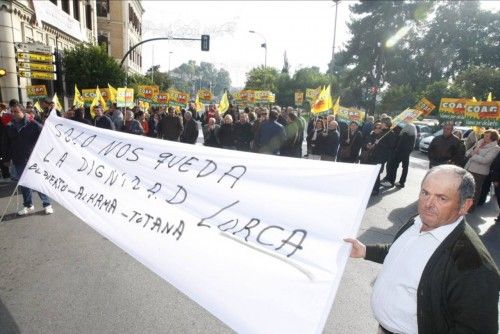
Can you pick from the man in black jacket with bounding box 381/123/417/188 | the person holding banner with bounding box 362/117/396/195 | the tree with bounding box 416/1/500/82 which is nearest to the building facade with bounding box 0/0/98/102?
the person holding banner with bounding box 362/117/396/195

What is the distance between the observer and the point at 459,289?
4.83 feet

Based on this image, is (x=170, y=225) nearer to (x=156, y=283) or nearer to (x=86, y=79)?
(x=156, y=283)

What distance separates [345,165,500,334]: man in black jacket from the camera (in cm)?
146

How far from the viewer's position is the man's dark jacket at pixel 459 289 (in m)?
1.45

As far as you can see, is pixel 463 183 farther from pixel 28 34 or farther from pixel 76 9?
pixel 76 9

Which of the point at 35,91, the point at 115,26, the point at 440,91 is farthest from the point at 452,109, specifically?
the point at 115,26

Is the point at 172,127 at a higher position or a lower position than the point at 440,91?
lower

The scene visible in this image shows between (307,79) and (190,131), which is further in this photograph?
(307,79)

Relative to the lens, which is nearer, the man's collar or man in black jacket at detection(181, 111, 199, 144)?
the man's collar

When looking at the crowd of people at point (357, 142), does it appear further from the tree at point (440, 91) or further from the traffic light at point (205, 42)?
the tree at point (440, 91)

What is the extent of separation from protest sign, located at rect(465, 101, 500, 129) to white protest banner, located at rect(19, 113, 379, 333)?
10479 mm

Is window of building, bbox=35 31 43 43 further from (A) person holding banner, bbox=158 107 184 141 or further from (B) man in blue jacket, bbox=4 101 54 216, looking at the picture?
(B) man in blue jacket, bbox=4 101 54 216

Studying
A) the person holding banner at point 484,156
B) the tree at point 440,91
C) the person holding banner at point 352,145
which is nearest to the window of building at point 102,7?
the tree at point 440,91

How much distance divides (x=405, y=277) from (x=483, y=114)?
1077cm
